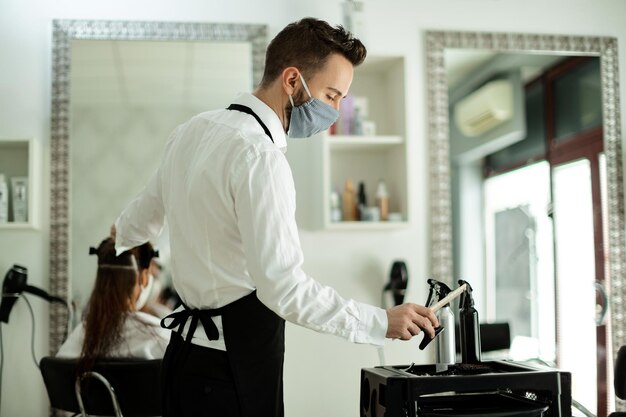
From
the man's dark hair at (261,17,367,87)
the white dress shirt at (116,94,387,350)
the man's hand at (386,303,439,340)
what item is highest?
the man's dark hair at (261,17,367,87)

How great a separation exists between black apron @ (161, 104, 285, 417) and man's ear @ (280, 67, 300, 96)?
0.36ft

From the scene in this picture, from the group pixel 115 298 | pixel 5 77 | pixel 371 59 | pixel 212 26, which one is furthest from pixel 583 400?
pixel 5 77

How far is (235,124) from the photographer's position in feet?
5.19

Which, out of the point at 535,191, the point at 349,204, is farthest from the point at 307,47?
the point at 535,191

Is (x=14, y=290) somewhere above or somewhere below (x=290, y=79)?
below

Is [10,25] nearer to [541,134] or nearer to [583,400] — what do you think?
[541,134]

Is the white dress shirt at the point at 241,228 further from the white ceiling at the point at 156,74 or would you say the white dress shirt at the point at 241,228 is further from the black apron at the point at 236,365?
the white ceiling at the point at 156,74

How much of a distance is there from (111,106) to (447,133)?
125cm

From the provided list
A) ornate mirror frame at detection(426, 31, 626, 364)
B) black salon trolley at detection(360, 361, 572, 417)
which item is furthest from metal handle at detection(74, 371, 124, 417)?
ornate mirror frame at detection(426, 31, 626, 364)

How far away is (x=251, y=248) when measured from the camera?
1.46 metres

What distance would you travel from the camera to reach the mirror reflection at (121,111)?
2.65 meters

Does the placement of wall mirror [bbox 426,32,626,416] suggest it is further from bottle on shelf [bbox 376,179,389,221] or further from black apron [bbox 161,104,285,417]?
black apron [bbox 161,104,285,417]

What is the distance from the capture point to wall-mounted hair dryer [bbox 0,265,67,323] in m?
2.54

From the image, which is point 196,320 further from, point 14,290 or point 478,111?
point 478,111
